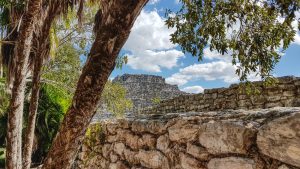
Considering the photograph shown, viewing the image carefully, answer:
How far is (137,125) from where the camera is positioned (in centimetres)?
307

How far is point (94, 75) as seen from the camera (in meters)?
2.21

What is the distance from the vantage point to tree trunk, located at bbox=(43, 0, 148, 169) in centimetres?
217

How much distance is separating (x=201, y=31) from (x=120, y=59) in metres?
3.40

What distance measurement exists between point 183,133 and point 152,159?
0.43 meters

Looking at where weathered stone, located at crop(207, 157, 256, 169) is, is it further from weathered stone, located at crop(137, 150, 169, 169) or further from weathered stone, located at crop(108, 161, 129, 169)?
weathered stone, located at crop(108, 161, 129, 169)

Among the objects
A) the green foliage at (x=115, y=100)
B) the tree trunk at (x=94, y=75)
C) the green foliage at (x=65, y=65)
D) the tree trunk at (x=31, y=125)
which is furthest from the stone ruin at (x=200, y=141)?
the green foliage at (x=65, y=65)

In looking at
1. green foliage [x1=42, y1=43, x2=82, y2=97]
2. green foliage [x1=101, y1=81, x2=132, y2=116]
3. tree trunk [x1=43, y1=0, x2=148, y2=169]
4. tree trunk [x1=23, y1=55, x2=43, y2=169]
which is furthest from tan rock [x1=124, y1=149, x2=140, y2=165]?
green foliage [x1=42, y1=43, x2=82, y2=97]

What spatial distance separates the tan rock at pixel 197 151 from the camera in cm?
225

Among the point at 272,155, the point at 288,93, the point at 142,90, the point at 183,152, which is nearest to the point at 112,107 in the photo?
the point at 288,93

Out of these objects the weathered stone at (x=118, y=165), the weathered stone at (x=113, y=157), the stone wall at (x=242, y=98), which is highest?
the stone wall at (x=242, y=98)

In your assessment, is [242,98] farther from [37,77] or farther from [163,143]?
[163,143]

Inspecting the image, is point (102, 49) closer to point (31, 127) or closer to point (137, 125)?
point (137, 125)

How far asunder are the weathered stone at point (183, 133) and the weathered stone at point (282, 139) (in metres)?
0.59

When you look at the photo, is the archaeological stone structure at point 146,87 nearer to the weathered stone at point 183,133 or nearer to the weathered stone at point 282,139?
the weathered stone at point 183,133
